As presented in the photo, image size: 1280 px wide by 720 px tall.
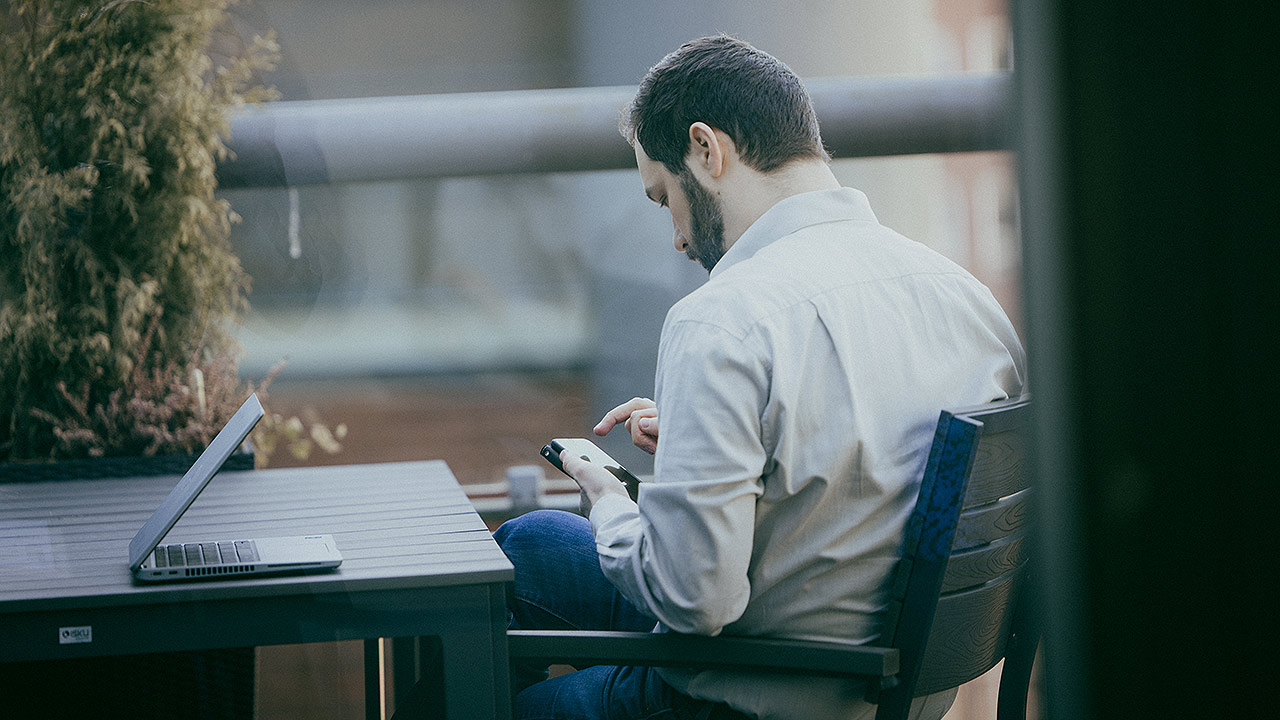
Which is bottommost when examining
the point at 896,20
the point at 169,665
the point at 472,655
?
the point at 169,665

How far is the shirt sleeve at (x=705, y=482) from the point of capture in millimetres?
1056

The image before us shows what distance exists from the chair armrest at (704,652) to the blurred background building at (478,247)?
3.71 ft

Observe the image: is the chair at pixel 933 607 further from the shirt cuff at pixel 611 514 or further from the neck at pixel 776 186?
the neck at pixel 776 186

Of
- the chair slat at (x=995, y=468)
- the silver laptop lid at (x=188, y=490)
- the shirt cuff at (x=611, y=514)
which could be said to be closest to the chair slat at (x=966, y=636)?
the chair slat at (x=995, y=468)

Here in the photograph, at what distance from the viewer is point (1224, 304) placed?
0.43 meters

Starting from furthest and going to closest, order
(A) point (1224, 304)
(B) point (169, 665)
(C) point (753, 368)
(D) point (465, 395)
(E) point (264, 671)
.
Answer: (D) point (465, 395), (E) point (264, 671), (B) point (169, 665), (C) point (753, 368), (A) point (1224, 304)

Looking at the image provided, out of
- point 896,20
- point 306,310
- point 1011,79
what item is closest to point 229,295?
point 306,310

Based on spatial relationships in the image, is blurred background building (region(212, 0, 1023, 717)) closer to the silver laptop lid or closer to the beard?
the beard

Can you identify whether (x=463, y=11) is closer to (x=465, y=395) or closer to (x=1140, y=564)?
(x=465, y=395)

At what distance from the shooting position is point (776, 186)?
139 cm

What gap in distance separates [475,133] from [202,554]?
1.48 metres

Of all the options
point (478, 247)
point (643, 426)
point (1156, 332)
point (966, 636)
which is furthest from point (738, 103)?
point (478, 247)

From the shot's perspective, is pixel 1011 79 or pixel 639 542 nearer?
pixel 1011 79

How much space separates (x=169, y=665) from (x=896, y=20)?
1897 mm
